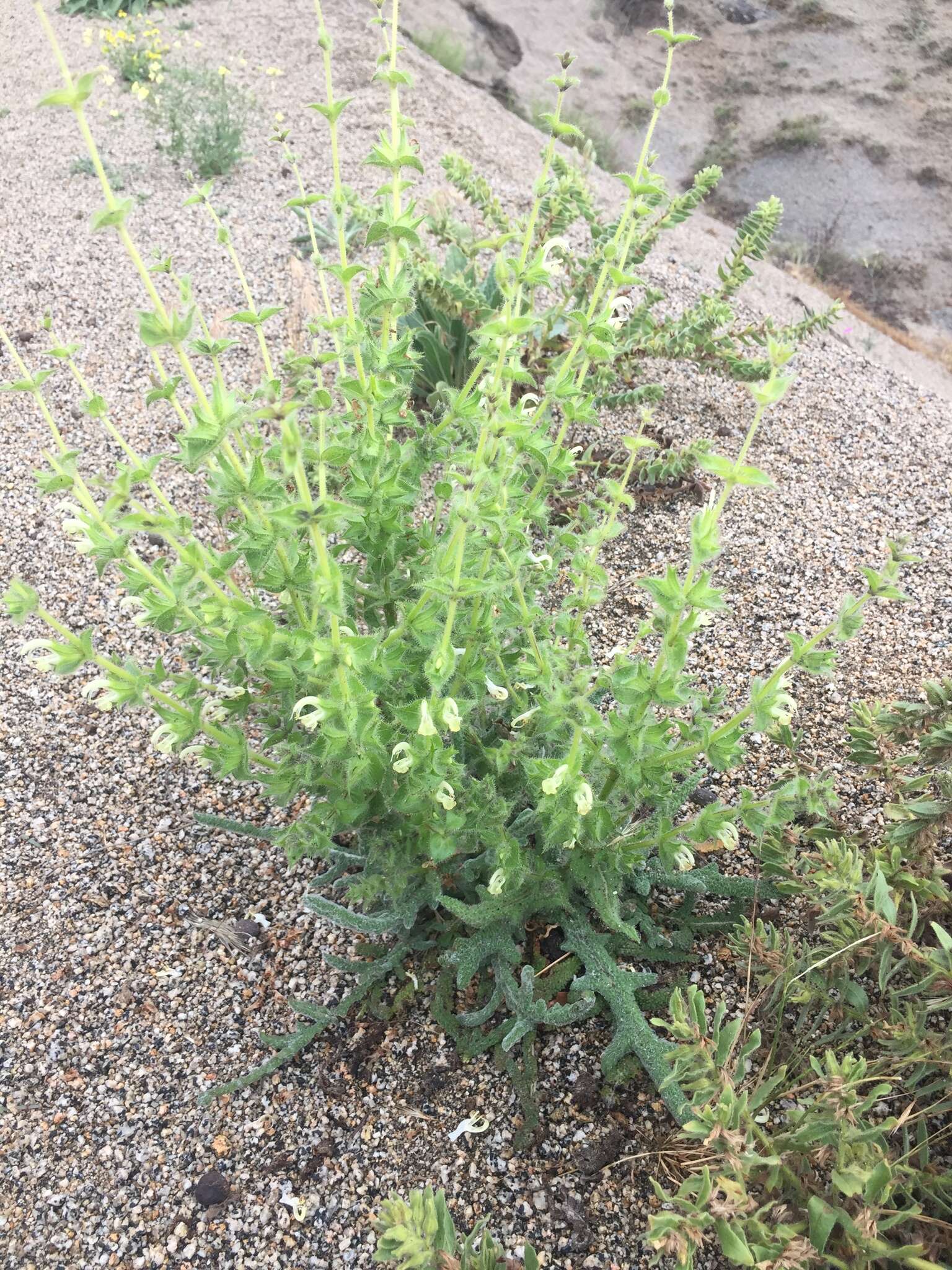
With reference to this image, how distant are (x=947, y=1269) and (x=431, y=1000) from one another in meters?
1.03

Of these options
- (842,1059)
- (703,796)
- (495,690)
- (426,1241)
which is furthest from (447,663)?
(703,796)

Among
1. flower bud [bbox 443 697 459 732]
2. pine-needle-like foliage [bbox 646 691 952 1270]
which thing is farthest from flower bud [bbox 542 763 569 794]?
pine-needle-like foliage [bbox 646 691 952 1270]

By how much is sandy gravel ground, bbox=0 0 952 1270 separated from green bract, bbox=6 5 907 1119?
0.43ft

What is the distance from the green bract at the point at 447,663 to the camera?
138cm

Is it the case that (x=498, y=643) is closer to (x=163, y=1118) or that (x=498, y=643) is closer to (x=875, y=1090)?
(x=875, y=1090)

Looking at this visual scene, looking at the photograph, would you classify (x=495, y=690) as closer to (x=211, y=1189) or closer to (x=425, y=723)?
(x=425, y=723)

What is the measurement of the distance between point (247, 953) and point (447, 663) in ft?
3.68

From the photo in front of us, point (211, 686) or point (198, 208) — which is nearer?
point (211, 686)

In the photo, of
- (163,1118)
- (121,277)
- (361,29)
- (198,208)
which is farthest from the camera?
(361,29)

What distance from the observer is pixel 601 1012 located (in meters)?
1.88

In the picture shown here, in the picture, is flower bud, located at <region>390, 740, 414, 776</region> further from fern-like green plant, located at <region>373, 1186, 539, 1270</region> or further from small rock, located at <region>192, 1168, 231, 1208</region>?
small rock, located at <region>192, 1168, 231, 1208</region>

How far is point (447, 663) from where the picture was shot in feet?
4.50

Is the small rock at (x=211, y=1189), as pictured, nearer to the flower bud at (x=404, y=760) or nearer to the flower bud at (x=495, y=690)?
the flower bud at (x=404, y=760)

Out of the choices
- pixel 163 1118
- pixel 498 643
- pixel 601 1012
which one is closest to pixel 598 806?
pixel 498 643
